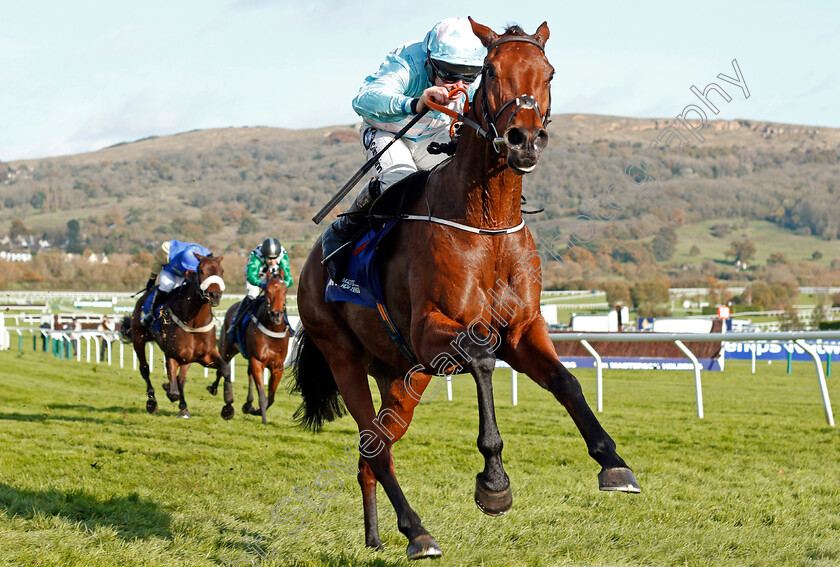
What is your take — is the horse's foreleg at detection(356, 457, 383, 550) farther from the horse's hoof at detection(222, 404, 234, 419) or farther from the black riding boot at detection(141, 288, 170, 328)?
the black riding boot at detection(141, 288, 170, 328)

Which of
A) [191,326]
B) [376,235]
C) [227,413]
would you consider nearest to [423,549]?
[376,235]

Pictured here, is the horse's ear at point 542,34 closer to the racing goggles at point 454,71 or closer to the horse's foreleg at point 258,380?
the racing goggles at point 454,71

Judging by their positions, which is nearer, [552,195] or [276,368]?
[276,368]

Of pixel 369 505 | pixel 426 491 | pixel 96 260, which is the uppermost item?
A: pixel 96 260

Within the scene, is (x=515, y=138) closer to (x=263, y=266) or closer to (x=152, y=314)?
(x=263, y=266)

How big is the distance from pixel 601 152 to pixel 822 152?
5757 centimetres

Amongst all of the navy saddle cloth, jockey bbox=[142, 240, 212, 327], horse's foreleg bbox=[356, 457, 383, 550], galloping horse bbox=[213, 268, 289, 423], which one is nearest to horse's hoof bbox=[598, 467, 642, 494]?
the navy saddle cloth

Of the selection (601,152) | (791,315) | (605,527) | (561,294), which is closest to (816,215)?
(601,152)

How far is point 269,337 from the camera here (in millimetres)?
9906

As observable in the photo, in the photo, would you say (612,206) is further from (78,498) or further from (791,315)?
(791,315)

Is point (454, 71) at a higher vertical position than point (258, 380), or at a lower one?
higher

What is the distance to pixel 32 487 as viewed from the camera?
4.95m

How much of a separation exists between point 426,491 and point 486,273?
8.42 feet

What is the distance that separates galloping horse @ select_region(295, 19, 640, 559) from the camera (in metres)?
2.92
